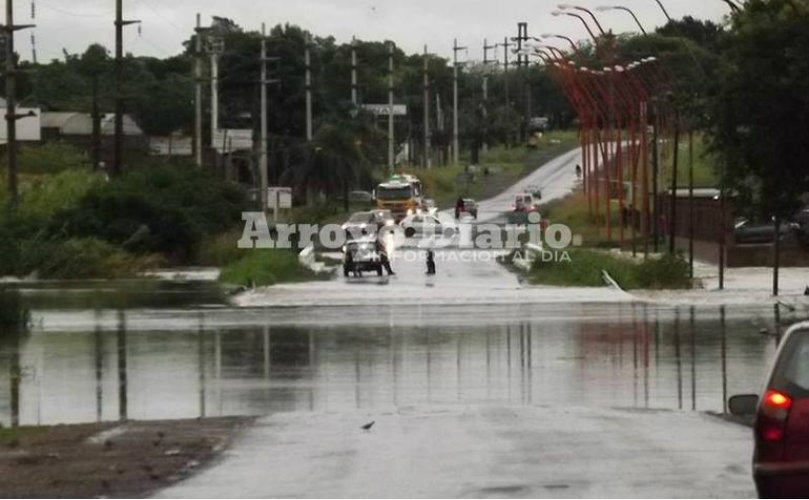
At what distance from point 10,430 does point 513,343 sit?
13.3 meters

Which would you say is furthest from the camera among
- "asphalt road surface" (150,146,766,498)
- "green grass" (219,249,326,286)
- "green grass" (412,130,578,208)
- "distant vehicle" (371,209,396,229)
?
"green grass" (412,130,578,208)

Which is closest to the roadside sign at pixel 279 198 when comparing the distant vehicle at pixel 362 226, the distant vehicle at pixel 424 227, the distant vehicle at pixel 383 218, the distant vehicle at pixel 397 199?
the distant vehicle at pixel 362 226

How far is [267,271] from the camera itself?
51.3 m

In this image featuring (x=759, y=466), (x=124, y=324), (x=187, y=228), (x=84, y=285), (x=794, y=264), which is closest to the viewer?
(x=759, y=466)

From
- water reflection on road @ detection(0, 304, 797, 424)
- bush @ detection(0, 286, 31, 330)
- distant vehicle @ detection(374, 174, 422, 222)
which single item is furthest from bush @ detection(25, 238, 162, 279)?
distant vehicle @ detection(374, 174, 422, 222)

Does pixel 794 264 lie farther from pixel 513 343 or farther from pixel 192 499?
pixel 192 499

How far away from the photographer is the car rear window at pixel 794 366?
1018cm

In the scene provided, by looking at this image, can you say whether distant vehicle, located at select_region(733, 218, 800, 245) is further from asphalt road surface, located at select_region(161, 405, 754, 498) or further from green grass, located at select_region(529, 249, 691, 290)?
asphalt road surface, located at select_region(161, 405, 754, 498)

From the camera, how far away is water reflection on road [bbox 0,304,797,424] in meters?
21.6

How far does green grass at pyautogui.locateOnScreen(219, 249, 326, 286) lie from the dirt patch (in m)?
30.4

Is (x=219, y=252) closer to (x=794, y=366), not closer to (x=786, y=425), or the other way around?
(x=794, y=366)

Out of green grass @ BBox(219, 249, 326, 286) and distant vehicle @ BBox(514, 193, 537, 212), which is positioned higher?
distant vehicle @ BBox(514, 193, 537, 212)

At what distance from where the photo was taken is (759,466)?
33.7 ft

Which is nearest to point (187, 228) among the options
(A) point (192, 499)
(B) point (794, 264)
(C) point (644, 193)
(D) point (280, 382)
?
(C) point (644, 193)
